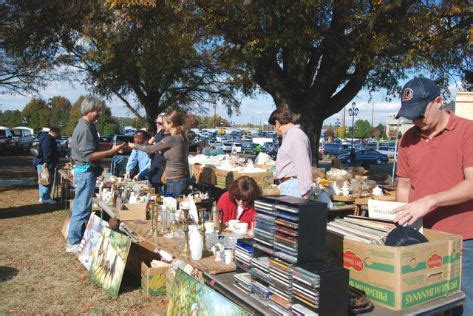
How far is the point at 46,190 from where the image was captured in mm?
9477

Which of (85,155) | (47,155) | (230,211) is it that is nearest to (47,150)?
(47,155)

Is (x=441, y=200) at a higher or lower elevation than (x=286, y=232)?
higher

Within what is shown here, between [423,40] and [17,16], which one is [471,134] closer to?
[423,40]

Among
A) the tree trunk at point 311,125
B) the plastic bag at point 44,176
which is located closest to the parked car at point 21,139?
the plastic bag at point 44,176

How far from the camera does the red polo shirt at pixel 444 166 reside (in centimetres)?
228

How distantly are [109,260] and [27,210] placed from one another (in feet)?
17.8

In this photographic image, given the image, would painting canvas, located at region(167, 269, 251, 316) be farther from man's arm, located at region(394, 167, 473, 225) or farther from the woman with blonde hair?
the woman with blonde hair

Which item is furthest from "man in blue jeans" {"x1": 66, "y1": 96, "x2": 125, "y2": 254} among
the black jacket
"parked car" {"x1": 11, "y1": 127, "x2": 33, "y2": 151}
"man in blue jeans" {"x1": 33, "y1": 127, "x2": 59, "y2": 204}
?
"parked car" {"x1": 11, "y1": 127, "x2": 33, "y2": 151}

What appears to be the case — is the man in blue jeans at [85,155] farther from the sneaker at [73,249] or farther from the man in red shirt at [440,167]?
the man in red shirt at [440,167]

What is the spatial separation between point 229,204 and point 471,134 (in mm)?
2580

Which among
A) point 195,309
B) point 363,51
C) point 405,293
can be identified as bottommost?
point 195,309

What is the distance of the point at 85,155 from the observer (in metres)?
4.98

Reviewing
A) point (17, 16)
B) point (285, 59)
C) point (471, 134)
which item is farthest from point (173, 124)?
point (17, 16)

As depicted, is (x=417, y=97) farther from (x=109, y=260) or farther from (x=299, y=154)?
(x=109, y=260)
